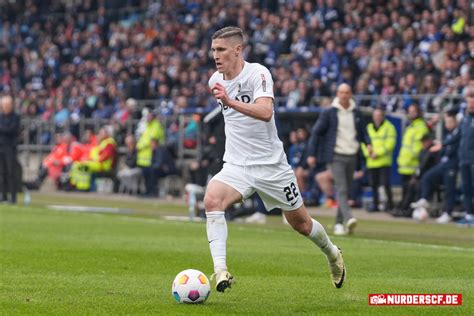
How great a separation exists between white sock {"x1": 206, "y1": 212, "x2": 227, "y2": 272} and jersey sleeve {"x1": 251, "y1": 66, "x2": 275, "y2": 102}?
43.1 inches

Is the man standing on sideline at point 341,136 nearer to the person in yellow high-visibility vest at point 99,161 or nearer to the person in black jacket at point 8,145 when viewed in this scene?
the person in black jacket at point 8,145

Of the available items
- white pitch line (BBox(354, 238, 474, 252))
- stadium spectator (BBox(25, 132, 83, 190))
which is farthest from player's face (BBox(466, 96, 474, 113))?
stadium spectator (BBox(25, 132, 83, 190))

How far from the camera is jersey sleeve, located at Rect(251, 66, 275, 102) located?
10.0 meters

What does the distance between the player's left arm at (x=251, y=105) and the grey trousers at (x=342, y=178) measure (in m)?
8.47

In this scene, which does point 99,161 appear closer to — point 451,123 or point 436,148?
point 436,148

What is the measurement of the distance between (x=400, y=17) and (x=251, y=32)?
7327mm

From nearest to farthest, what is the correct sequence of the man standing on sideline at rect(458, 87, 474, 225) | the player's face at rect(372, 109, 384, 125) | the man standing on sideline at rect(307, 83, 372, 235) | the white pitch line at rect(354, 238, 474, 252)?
the white pitch line at rect(354, 238, 474, 252)
the man standing on sideline at rect(307, 83, 372, 235)
the man standing on sideline at rect(458, 87, 474, 225)
the player's face at rect(372, 109, 384, 125)

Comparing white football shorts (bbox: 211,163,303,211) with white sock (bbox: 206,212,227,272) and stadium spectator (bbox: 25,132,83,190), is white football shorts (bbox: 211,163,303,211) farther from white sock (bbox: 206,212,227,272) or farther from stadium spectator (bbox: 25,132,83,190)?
stadium spectator (bbox: 25,132,83,190)

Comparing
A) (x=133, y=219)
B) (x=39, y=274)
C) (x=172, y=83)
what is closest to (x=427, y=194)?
(x=133, y=219)

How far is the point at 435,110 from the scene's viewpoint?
24.8 m

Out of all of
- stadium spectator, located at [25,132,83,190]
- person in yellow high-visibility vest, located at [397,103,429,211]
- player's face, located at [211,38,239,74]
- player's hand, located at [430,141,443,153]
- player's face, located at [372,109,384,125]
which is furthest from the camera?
stadium spectator, located at [25,132,83,190]

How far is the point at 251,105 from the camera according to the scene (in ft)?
32.0

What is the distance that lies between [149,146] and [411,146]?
32.7 ft

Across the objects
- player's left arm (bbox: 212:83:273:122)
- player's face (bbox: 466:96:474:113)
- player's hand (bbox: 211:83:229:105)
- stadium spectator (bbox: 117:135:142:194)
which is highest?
player's hand (bbox: 211:83:229:105)
